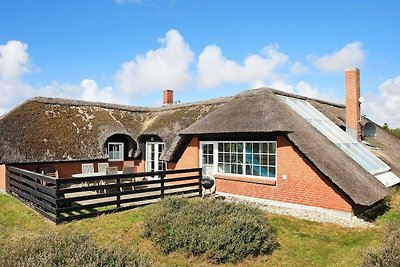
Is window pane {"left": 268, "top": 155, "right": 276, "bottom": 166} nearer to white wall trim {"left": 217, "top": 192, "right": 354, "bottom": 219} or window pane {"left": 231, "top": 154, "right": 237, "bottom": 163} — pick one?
white wall trim {"left": 217, "top": 192, "right": 354, "bottom": 219}

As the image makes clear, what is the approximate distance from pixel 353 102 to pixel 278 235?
379 inches

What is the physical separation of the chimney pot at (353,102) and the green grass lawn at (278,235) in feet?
15.9

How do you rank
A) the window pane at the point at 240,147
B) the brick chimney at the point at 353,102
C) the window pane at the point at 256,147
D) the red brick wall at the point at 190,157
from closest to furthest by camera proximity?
the window pane at the point at 256,147
the window pane at the point at 240,147
the red brick wall at the point at 190,157
the brick chimney at the point at 353,102

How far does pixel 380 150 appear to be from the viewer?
54.2ft

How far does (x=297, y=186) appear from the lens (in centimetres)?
1153

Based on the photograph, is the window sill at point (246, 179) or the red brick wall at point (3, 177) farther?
the red brick wall at point (3, 177)

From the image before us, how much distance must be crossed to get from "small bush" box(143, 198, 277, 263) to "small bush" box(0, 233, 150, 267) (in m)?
2.52

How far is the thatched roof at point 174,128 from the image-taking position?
10.9 m

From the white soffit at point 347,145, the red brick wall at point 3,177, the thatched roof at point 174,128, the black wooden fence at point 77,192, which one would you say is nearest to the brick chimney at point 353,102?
the thatched roof at point 174,128

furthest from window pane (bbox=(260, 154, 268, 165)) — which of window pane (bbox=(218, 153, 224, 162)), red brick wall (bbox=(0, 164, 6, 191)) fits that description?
red brick wall (bbox=(0, 164, 6, 191))

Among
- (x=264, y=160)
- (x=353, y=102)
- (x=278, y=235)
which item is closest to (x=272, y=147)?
(x=264, y=160)

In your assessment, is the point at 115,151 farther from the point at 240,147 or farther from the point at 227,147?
the point at 240,147

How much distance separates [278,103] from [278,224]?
5511 millimetres

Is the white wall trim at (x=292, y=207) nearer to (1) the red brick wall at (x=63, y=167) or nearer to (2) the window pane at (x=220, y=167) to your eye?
(2) the window pane at (x=220, y=167)
